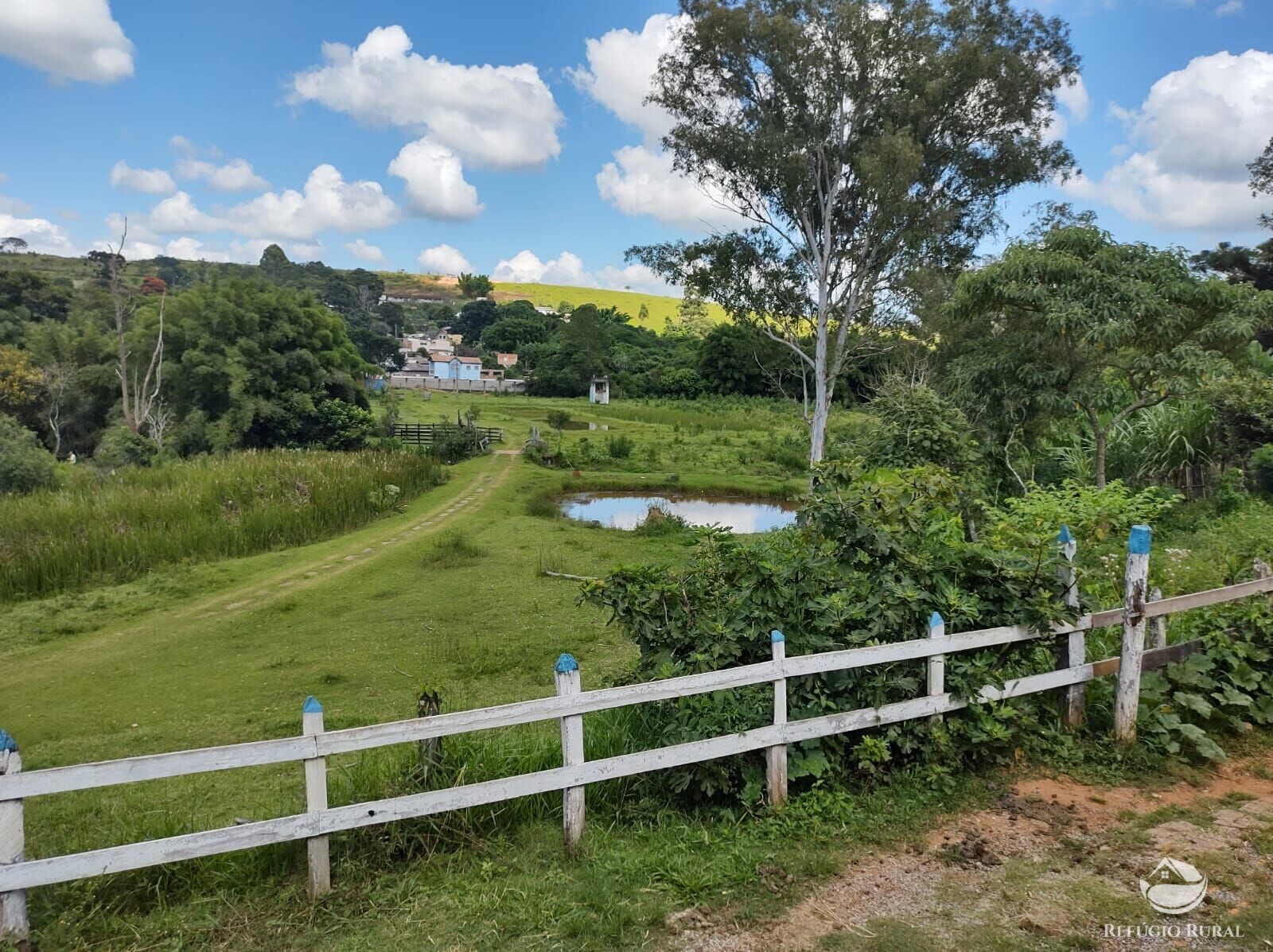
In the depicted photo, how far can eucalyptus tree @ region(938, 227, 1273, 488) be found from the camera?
974cm

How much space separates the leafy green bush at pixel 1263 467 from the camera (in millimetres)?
11375

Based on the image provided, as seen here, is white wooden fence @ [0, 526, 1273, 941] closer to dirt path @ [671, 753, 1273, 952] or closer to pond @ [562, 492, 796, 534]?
dirt path @ [671, 753, 1273, 952]

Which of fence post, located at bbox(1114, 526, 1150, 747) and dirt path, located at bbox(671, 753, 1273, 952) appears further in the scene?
fence post, located at bbox(1114, 526, 1150, 747)

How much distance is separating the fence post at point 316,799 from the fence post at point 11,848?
105 centimetres

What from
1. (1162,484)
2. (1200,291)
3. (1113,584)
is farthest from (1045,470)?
(1113,584)

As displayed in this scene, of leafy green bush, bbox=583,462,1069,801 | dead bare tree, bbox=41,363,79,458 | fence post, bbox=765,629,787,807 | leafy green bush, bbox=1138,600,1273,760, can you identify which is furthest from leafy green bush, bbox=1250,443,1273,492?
dead bare tree, bbox=41,363,79,458

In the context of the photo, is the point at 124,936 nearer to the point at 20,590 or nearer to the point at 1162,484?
the point at 20,590

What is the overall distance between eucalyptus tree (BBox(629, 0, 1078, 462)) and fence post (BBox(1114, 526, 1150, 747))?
1354 cm

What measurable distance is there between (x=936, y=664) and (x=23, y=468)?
26.4 metres

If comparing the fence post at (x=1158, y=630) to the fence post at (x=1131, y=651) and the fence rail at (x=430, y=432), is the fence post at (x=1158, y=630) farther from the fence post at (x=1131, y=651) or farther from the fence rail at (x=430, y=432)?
the fence rail at (x=430, y=432)

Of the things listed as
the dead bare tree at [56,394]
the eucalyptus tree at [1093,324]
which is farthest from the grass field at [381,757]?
the dead bare tree at [56,394]

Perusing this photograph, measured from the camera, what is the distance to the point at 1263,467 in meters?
11.5

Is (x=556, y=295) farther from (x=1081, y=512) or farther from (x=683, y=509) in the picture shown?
(x=1081, y=512)

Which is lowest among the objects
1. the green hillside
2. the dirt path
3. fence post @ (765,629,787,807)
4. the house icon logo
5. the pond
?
the pond
